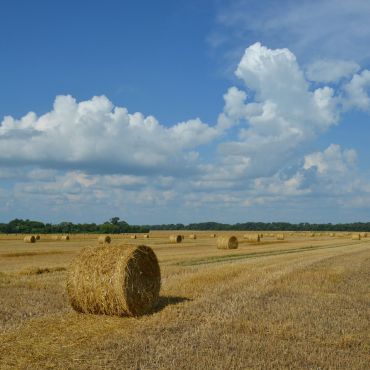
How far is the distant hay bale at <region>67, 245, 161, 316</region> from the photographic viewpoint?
11023 millimetres

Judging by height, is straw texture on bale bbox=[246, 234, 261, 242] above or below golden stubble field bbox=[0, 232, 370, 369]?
above

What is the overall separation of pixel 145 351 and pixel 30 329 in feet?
8.51

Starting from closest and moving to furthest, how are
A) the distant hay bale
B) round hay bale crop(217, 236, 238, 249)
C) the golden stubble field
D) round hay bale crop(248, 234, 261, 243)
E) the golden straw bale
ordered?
the golden stubble field → the distant hay bale → round hay bale crop(217, 236, 238, 249) → round hay bale crop(248, 234, 261, 243) → the golden straw bale

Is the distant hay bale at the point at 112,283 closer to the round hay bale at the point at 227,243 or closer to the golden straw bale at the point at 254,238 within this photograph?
the round hay bale at the point at 227,243

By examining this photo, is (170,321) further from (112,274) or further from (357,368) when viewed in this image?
(357,368)

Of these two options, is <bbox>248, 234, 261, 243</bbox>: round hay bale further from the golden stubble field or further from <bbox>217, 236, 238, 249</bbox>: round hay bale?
the golden stubble field

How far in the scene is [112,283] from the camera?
1112 cm

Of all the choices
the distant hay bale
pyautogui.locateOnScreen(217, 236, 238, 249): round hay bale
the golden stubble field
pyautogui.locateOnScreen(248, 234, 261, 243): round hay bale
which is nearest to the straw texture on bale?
pyautogui.locateOnScreen(248, 234, 261, 243): round hay bale

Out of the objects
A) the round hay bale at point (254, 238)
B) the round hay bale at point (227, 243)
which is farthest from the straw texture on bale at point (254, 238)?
the round hay bale at point (227, 243)

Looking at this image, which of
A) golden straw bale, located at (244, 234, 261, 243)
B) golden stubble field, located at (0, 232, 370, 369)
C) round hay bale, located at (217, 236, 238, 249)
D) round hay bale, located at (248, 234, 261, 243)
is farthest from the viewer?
golden straw bale, located at (244, 234, 261, 243)

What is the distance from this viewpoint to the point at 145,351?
796cm

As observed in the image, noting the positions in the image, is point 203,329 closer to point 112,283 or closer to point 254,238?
point 112,283

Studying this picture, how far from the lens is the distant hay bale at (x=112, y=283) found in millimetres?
11023

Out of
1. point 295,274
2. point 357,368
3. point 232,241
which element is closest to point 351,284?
point 295,274
